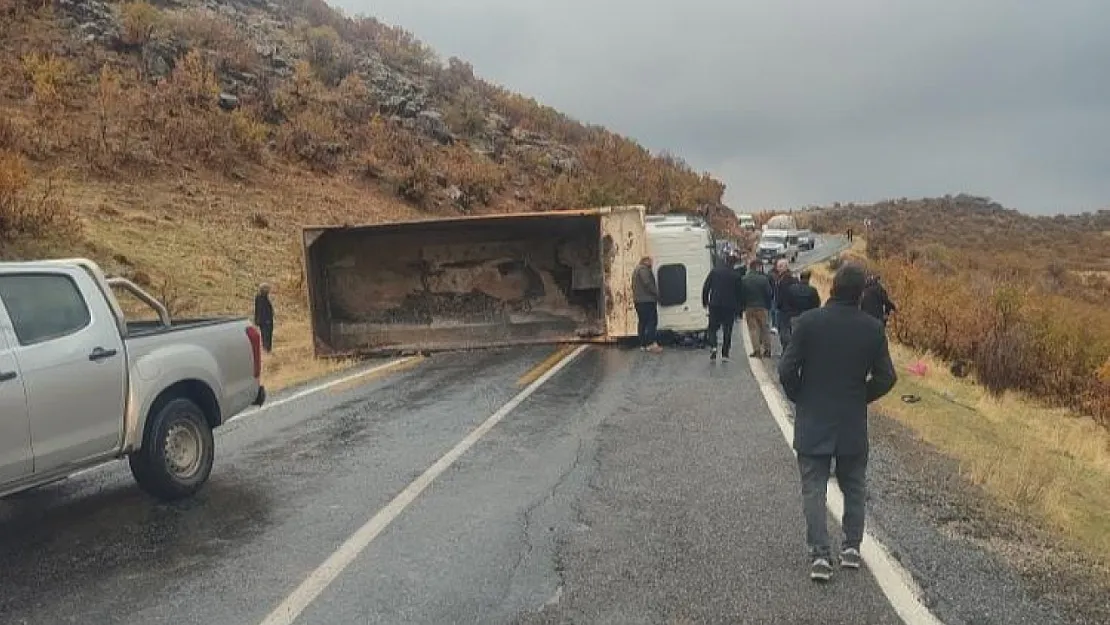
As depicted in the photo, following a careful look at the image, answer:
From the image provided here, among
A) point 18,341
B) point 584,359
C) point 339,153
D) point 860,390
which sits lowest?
point 584,359

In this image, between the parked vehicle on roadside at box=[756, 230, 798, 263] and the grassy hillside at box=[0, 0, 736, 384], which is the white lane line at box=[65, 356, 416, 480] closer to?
the grassy hillside at box=[0, 0, 736, 384]

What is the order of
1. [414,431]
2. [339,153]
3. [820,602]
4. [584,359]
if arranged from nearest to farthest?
1. [820,602]
2. [414,431]
3. [584,359]
4. [339,153]

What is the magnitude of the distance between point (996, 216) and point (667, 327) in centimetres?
10657

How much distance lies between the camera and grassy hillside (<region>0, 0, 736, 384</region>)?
2308 cm

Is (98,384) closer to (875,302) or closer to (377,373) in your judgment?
(875,302)

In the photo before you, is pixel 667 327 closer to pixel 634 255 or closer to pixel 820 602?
pixel 634 255

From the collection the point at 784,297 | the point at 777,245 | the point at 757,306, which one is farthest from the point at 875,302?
the point at 777,245

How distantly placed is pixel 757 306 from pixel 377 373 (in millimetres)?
5965

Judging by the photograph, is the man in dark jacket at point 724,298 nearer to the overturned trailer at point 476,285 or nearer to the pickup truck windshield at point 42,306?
the overturned trailer at point 476,285

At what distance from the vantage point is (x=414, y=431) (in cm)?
982

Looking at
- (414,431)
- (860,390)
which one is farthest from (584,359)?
(860,390)

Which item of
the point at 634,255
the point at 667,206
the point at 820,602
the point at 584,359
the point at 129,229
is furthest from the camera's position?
the point at 667,206

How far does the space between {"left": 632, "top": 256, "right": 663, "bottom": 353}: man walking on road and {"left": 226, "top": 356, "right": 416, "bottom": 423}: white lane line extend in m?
3.91

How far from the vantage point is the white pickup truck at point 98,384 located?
5.92 metres
